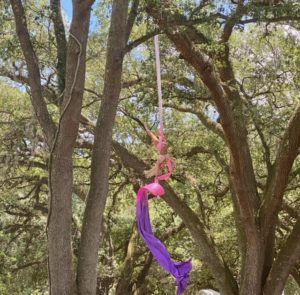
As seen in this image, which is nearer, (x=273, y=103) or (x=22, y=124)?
(x=22, y=124)

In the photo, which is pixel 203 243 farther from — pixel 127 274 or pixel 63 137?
pixel 63 137

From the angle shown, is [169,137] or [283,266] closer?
[283,266]

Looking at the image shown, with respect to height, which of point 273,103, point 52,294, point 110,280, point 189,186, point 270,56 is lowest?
point 52,294

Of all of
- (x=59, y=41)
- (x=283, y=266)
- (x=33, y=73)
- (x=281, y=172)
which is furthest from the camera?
(x=283, y=266)

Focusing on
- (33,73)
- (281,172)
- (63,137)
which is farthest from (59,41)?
(281,172)

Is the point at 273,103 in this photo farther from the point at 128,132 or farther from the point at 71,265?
the point at 71,265

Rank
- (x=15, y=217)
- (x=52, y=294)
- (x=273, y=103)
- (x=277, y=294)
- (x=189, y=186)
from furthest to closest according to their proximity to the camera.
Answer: (x=15, y=217) → (x=189, y=186) → (x=273, y=103) → (x=277, y=294) → (x=52, y=294)

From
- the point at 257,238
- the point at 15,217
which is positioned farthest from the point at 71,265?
the point at 15,217

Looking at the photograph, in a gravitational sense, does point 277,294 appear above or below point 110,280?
below

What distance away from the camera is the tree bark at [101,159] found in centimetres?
472

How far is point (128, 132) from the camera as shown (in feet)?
30.3

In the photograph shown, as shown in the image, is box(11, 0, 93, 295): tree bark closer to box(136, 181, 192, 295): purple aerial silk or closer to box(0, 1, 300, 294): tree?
box(0, 1, 300, 294): tree

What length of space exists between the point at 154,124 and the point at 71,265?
4.09 metres

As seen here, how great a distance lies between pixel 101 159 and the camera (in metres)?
4.99
